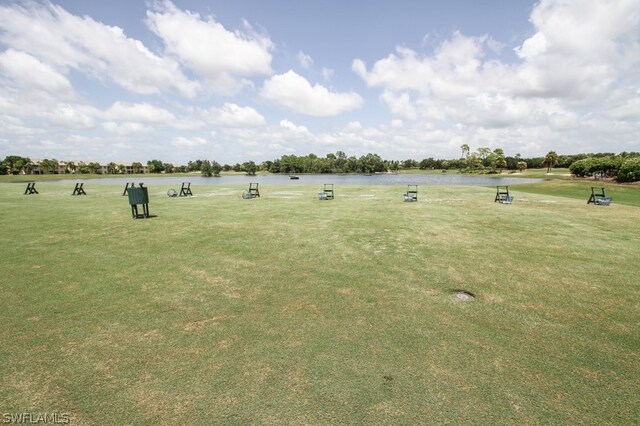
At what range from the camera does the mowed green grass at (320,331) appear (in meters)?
4.35

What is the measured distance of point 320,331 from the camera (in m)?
6.21

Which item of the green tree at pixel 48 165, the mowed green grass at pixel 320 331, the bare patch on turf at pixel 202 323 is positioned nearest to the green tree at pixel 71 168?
the green tree at pixel 48 165

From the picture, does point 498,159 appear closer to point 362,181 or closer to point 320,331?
point 362,181

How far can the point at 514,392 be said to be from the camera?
4578 millimetres

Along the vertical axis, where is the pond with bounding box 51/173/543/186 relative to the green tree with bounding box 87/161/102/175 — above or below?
below

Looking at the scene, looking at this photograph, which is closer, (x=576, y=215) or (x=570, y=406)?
(x=570, y=406)

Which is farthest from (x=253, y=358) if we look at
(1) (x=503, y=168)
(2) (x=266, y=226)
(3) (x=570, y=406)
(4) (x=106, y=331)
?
(1) (x=503, y=168)

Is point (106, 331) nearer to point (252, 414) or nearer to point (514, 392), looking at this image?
point (252, 414)

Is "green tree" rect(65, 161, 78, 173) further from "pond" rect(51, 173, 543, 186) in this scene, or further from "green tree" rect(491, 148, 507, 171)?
"green tree" rect(491, 148, 507, 171)

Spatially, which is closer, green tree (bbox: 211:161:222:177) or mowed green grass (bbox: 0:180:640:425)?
mowed green grass (bbox: 0:180:640:425)

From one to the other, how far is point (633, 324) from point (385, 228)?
32.6 ft

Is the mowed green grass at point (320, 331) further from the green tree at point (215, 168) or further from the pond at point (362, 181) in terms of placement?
the green tree at point (215, 168)

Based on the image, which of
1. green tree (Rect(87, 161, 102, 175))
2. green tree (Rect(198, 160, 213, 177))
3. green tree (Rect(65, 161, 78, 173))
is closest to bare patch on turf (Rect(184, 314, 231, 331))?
green tree (Rect(198, 160, 213, 177))

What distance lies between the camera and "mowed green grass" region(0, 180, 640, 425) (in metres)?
4.35
